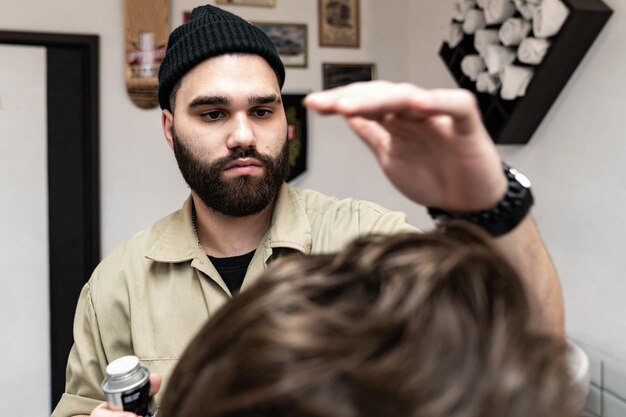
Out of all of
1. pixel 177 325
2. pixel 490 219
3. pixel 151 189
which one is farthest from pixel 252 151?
pixel 151 189

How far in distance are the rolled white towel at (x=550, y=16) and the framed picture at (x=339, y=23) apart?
1.22 metres

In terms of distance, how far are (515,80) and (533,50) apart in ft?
0.43

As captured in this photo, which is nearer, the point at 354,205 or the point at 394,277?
the point at 394,277

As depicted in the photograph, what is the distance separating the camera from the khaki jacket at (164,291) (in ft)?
4.09

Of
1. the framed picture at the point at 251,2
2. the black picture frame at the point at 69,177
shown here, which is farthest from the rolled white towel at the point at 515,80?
the black picture frame at the point at 69,177

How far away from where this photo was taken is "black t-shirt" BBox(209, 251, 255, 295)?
1303 mm

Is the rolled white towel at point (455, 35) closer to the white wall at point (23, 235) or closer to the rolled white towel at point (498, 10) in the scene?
the rolled white towel at point (498, 10)

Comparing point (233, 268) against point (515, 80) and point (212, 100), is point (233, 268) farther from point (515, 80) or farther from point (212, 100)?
point (515, 80)

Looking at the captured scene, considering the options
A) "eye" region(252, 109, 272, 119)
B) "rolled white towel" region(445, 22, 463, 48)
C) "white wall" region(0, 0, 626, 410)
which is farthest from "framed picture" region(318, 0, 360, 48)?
"eye" region(252, 109, 272, 119)

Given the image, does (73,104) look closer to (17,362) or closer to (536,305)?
(17,362)

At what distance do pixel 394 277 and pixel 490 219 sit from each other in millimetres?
273

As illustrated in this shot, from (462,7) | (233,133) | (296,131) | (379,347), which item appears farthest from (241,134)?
(296,131)

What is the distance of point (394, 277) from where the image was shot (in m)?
0.44

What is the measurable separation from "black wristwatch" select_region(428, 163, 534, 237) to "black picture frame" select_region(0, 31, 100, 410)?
7.32ft
